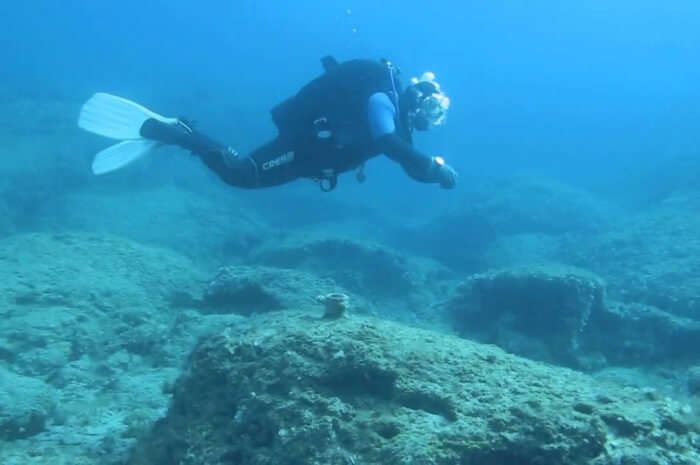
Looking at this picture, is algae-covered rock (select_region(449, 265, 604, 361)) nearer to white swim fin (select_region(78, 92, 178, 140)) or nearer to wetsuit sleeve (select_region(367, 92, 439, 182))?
wetsuit sleeve (select_region(367, 92, 439, 182))

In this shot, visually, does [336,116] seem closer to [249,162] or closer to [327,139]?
[327,139]

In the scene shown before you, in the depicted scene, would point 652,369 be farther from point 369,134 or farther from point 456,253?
point 456,253

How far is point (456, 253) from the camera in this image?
17.2 m

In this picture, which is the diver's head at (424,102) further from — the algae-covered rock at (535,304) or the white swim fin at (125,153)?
the white swim fin at (125,153)

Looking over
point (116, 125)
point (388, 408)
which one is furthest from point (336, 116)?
point (388, 408)

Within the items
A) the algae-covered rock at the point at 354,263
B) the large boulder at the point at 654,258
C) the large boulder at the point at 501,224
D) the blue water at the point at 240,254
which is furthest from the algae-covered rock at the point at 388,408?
the large boulder at the point at 501,224

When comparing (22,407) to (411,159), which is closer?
(22,407)

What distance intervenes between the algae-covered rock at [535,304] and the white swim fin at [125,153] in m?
5.66

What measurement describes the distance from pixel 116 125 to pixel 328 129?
3091mm

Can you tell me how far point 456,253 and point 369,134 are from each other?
11.7m

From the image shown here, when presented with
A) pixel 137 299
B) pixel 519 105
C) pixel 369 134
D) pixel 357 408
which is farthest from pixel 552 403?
pixel 519 105

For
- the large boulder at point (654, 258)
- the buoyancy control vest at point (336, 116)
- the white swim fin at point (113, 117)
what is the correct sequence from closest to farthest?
the buoyancy control vest at point (336, 116) < the white swim fin at point (113, 117) < the large boulder at point (654, 258)

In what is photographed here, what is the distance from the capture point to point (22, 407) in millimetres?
4258

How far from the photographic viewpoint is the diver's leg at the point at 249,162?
677 cm
